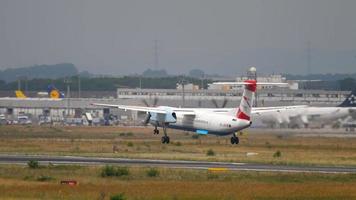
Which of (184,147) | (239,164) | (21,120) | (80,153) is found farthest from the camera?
(21,120)

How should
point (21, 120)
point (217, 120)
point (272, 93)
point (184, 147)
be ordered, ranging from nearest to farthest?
1. point (184, 147)
2. point (217, 120)
3. point (21, 120)
4. point (272, 93)

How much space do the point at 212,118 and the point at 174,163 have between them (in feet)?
107

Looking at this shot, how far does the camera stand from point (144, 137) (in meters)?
112

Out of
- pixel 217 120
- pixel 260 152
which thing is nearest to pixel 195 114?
pixel 217 120

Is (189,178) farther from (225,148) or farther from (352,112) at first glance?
(225,148)

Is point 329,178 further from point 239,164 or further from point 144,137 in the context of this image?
point 144,137

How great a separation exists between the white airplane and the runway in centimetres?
2474

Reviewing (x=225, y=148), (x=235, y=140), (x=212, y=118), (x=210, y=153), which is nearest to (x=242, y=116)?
(x=235, y=140)

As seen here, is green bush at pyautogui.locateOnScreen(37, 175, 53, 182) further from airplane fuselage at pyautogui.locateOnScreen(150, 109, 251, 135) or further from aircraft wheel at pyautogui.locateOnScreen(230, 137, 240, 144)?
aircraft wheel at pyautogui.locateOnScreen(230, 137, 240, 144)

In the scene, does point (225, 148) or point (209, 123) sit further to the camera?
point (209, 123)

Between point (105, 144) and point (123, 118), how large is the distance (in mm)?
82428

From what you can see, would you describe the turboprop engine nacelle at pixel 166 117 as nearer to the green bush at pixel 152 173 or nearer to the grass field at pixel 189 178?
the grass field at pixel 189 178

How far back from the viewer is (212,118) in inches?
3942

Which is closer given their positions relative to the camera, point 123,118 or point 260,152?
point 260,152
